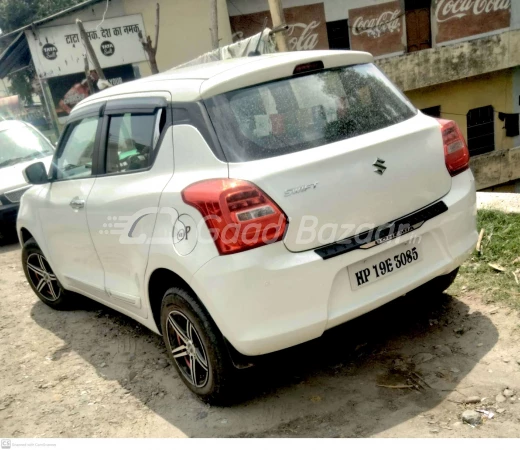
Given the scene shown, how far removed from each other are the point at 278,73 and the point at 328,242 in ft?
3.19

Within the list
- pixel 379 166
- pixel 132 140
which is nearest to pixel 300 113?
pixel 379 166

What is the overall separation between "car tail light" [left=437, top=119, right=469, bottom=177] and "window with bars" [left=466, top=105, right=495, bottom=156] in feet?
52.8

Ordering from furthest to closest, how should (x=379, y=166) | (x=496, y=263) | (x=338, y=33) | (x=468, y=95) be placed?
(x=468, y=95), (x=338, y=33), (x=496, y=263), (x=379, y=166)

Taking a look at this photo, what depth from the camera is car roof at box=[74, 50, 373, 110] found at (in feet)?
8.79

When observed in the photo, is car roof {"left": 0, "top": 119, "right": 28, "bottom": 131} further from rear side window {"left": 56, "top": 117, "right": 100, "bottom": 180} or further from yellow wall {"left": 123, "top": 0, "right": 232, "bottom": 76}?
yellow wall {"left": 123, "top": 0, "right": 232, "bottom": 76}

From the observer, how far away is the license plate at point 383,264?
102 inches

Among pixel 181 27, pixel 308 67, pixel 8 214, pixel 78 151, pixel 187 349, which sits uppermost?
pixel 181 27

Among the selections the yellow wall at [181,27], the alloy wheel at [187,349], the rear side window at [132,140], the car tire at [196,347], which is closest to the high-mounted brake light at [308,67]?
the rear side window at [132,140]

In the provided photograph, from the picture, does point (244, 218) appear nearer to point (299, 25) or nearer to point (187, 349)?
point (187, 349)

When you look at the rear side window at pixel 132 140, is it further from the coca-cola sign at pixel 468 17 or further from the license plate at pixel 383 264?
the coca-cola sign at pixel 468 17

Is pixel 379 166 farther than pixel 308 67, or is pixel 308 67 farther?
pixel 308 67

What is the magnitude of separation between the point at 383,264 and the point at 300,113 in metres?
0.90

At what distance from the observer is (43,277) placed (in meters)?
4.74

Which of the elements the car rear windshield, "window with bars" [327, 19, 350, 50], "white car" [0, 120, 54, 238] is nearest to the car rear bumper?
the car rear windshield
